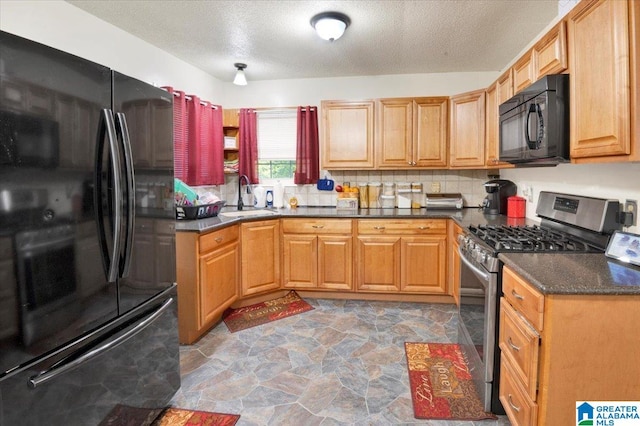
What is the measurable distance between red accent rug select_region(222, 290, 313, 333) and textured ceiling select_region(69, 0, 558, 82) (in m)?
2.41

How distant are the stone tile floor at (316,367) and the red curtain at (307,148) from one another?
5.08 feet

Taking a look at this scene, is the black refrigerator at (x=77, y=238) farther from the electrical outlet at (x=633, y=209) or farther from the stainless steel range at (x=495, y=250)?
the electrical outlet at (x=633, y=209)

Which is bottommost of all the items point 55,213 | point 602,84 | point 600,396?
point 600,396

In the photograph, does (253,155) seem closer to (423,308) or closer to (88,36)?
(88,36)

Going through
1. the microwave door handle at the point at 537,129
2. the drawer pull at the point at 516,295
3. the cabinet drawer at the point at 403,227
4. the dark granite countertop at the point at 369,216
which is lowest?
the drawer pull at the point at 516,295

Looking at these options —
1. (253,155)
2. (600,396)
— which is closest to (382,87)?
(253,155)

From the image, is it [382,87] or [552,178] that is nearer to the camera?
[552,178]

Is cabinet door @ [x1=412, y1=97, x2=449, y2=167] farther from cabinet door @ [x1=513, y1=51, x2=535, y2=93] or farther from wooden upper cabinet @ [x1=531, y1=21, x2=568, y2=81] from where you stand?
wooden upper cabinet @ [x1=531, y1=21, x2=568, y2=81]

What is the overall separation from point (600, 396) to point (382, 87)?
11.5 ft

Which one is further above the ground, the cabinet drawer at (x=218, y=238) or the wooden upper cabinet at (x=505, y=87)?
the wooden upper cabinet at (x=505, y=87)

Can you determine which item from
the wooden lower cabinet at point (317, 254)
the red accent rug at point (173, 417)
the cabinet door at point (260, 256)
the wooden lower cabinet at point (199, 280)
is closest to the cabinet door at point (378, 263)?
the wooden lower cabinet at point (317, 254)

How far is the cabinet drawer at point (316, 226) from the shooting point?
3580 mm

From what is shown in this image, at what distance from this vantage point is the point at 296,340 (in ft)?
9.21

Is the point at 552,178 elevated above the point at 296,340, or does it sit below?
above
